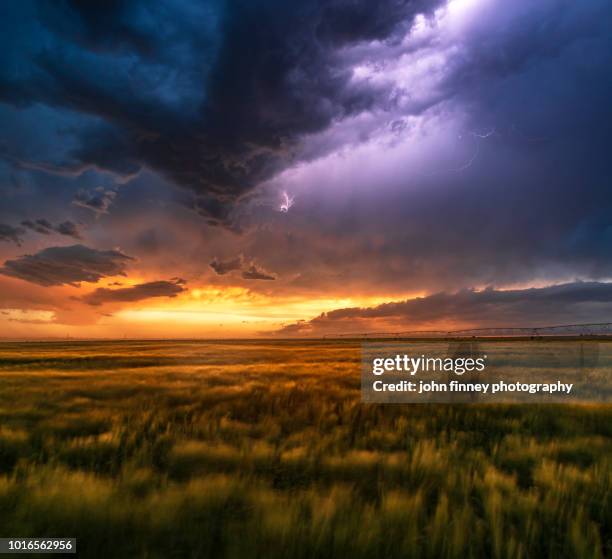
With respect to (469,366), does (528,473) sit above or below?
below

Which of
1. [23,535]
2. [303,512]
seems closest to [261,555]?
[303,512]

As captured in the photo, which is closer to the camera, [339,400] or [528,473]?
[528,473]

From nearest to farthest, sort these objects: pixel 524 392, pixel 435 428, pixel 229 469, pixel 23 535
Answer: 1. pixel 23 535
2. pixel 229 469
3. pixel 435 428
4. pixel 524 392

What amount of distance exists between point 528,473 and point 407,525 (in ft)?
11.3

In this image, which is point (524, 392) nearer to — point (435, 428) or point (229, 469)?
point (435, 428)

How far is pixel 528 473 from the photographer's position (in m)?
6.32

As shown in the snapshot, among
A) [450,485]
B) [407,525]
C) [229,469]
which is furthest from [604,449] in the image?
[229,469]

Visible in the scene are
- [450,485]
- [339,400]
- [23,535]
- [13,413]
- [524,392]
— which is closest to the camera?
[23,535]

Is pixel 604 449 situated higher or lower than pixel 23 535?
lower

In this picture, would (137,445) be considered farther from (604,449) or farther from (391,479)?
(604,449)

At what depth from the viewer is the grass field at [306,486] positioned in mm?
3836

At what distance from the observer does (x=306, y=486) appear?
539 cm

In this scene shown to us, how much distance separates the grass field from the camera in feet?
12.6

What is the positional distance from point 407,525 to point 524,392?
49.8ft
